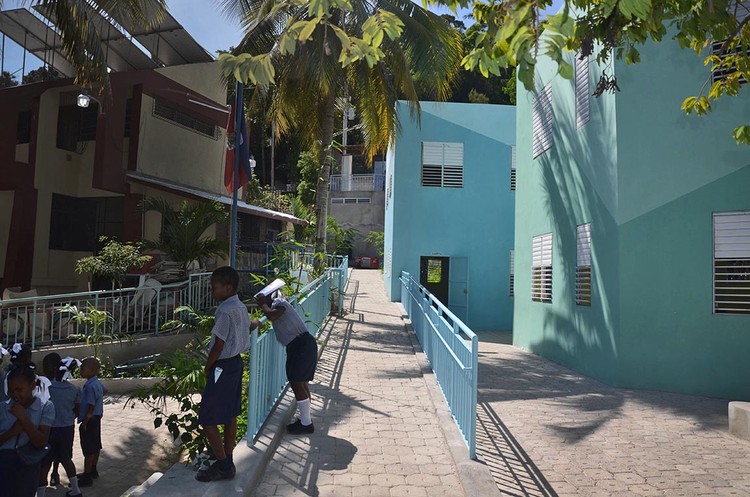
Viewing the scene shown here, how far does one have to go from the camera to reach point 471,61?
3.55 metres

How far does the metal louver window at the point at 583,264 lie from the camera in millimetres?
9297

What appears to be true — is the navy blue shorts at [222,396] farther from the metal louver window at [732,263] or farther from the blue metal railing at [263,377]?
the metal louver window at [732,263]

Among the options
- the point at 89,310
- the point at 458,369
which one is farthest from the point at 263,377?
the point at 89,310

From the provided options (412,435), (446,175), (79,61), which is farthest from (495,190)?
(412,435)

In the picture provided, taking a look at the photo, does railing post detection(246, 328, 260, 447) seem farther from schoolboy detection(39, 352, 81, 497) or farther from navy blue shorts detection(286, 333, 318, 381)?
schoolboy detection(39, 352, 81, 497)

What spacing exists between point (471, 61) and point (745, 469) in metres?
4.23

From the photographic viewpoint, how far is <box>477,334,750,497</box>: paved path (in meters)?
4.54

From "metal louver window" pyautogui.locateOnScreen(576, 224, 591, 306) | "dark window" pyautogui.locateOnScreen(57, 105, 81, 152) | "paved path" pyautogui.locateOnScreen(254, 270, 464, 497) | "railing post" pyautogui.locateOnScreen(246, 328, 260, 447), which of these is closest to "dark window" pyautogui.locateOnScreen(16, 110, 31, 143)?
"dark window" pyautogui.locateOnScreen(57, 105, 81, 152)

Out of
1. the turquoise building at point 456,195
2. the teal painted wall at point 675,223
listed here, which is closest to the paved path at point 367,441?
the teal painted wall at point 675,223

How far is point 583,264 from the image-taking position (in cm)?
949

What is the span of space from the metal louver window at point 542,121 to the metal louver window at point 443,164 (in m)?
5.74

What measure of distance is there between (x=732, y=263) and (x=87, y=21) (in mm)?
10857

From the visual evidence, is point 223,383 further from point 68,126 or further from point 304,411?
point 68,126

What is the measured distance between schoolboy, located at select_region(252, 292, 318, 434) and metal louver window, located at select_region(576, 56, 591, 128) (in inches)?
254
